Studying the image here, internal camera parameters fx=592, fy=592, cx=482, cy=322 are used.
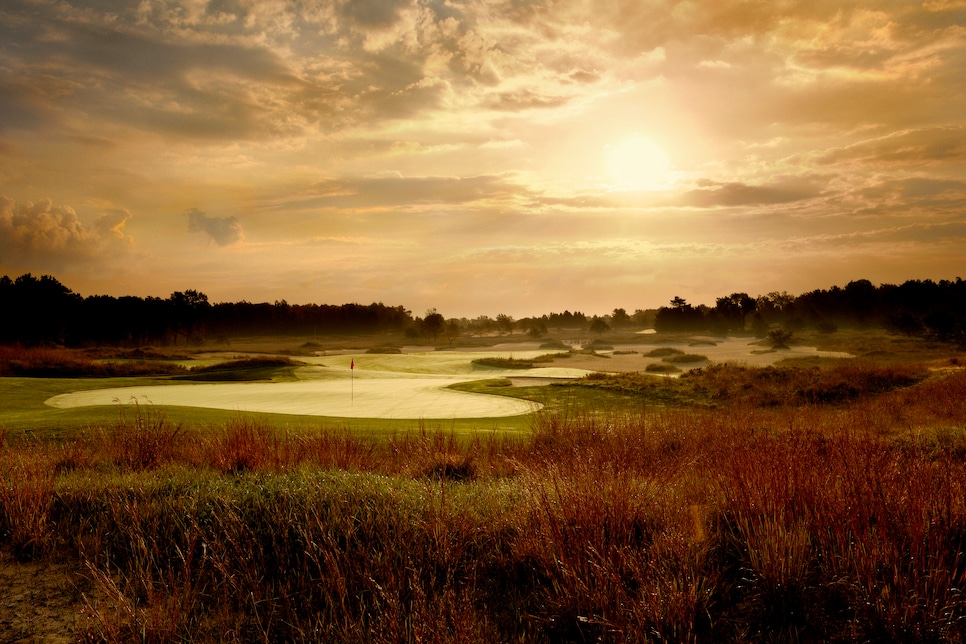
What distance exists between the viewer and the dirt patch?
5.96 metres

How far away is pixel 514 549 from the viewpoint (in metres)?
6.70

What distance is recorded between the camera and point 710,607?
227 inches

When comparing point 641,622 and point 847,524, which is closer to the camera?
point 641,622

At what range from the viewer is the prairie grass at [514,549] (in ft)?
17.6

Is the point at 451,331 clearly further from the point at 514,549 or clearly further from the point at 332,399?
the point at 514,549

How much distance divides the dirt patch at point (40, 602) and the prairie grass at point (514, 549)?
0.19 metres

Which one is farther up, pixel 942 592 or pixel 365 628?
Result: pixel 942 592

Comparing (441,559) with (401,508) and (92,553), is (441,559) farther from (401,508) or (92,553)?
(92,553)

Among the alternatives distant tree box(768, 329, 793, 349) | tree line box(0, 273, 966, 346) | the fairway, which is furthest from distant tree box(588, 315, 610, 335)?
the fairway

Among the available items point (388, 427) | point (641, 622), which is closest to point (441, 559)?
point (641, 622)

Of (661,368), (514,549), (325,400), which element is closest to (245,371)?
(325,400)

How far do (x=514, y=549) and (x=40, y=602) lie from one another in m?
5.24

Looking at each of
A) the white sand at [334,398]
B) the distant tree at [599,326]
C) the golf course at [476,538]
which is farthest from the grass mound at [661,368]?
the distant tree at [599,326]

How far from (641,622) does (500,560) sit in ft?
6.63
